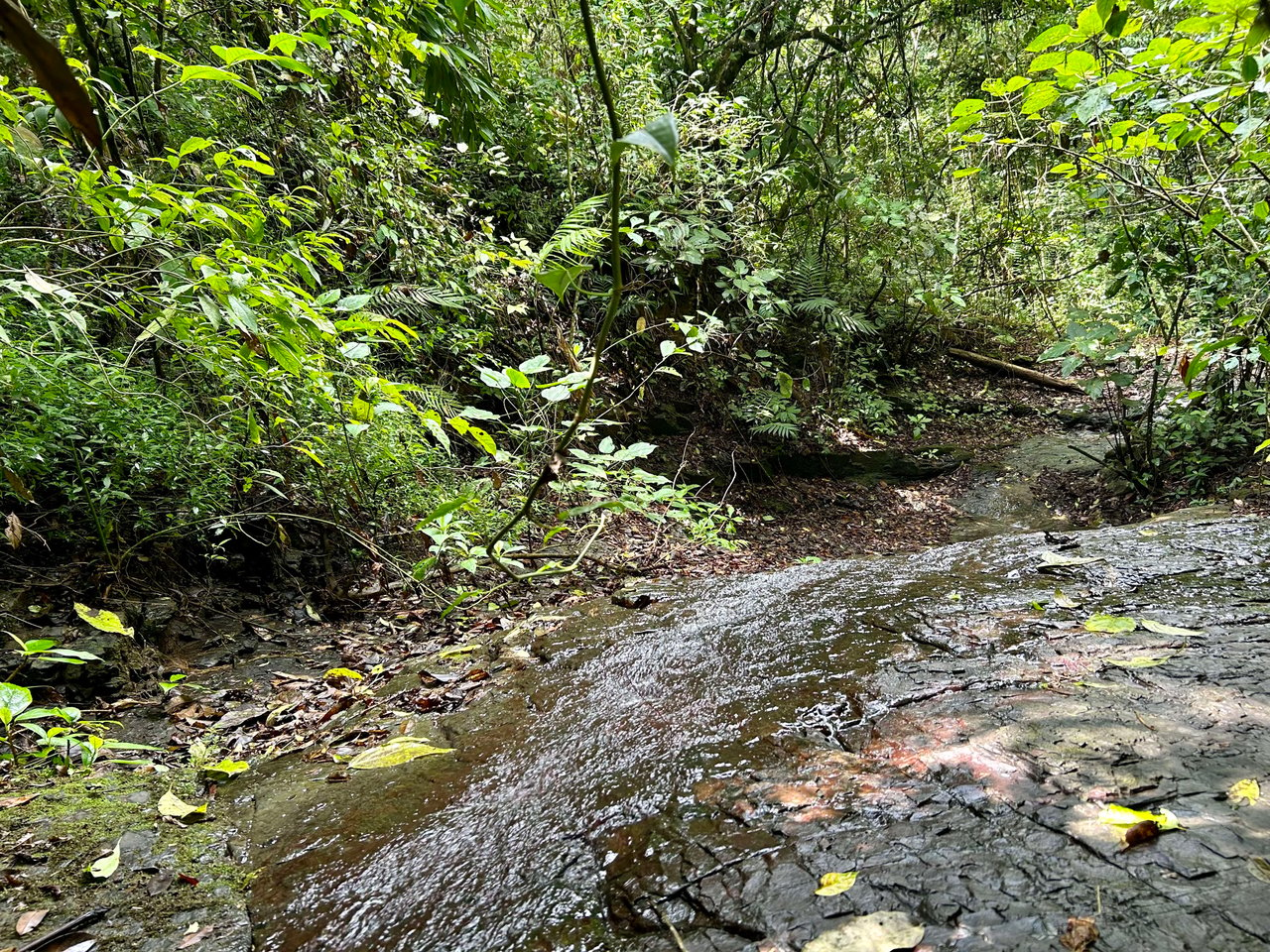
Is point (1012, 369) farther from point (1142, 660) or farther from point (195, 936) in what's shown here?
point (195, 936)

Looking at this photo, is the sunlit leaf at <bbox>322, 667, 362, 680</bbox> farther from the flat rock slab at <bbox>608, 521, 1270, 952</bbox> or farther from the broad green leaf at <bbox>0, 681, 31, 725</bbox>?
the flat rock slab at <bbox>608, 521, 1270, 952</bbox>

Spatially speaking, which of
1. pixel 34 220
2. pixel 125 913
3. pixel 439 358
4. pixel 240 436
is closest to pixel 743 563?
pixel 439 358

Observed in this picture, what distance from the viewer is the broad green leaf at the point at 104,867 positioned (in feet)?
4.04

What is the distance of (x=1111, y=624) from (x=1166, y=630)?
14 cm

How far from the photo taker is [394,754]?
1.78 m

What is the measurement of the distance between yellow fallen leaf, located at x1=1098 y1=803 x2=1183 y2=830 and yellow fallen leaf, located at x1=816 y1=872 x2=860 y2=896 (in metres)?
0.47

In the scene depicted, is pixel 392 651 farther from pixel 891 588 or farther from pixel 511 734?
pixel 891 588

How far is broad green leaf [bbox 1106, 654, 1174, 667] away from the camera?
1.69m

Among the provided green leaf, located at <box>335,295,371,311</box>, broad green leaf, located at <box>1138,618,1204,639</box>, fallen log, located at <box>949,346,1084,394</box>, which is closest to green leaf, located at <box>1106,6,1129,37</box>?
broad green leaf, located at <box>1138,618,1204,639</box>

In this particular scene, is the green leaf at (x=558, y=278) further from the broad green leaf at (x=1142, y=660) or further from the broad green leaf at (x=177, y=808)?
the broad green leaf at (x=1142, y=660)

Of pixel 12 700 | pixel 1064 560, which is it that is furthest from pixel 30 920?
pixel 1064 560

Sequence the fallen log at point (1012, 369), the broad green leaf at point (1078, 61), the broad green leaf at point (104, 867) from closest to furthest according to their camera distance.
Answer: the broad green leaf at point (104, 867)
the broad green leaf at point (1078, 61)
the fallen log at point (1012, 369)

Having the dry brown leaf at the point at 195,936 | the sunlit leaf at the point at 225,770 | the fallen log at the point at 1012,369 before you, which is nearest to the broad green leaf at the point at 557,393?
the sunlit leaf at the point at 225,770

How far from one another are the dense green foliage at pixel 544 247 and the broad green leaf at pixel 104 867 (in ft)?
4.29
